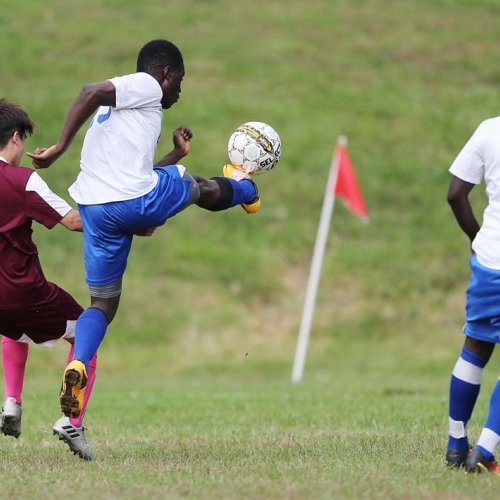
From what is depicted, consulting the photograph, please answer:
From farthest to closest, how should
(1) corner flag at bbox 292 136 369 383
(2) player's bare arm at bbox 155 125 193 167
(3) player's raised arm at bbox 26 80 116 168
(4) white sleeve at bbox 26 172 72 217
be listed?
1. (1) corner flag at bbox 292 136 369 383
2. (2) player's bare arm at bbox 155 125 193 167
3. (4) white sleeve at bbox 26 172 72 217
4. (3) player's raised arm at bbox 26 80 116 168

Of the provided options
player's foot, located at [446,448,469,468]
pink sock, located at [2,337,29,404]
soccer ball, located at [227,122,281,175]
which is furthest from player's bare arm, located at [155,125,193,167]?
player's foot, located at [446,448,469,468]

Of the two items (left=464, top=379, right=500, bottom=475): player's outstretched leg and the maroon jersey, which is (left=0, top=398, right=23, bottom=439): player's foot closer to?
the maroon jersey

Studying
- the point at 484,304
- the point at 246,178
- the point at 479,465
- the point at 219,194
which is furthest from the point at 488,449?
the point at 246,178

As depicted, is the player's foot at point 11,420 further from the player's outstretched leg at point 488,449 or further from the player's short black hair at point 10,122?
the player's outstretched leg at point 488,449

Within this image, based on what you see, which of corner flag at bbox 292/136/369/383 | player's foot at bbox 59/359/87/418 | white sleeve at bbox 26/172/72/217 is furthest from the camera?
corner flag at bbox 292/136/369/383

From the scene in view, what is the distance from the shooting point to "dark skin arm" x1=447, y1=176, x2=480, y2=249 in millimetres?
5715

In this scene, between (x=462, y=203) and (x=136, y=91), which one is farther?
(x=136, y=91)

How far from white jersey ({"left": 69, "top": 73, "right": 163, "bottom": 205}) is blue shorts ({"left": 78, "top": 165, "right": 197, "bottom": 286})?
0.06 metres

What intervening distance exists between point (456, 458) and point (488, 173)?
5.11 ft

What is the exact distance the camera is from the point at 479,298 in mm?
5539

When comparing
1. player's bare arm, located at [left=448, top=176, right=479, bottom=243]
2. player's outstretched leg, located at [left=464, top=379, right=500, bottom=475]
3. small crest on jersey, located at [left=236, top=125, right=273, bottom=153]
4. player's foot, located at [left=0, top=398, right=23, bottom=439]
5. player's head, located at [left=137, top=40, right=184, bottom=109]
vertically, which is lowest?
player's foot, located at [left=0, top=398, right=23, bottom=439]

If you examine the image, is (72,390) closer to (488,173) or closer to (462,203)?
(462,203)

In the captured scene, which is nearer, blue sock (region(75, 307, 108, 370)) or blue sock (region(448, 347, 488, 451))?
blue sock (region(448, 347, 488, 451))

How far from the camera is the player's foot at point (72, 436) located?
6.28 metres
